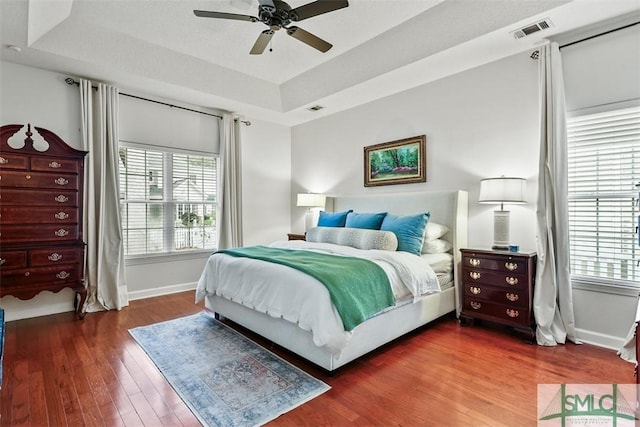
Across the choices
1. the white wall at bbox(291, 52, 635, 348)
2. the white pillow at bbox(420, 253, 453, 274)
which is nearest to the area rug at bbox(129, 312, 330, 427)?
the white pillow at bbox(420, 253, 453, 274)

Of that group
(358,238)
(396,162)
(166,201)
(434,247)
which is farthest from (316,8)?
(166,201)

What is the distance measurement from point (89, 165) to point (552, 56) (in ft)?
16.4

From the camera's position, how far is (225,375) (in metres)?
2.33

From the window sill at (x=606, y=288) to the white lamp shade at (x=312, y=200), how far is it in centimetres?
334

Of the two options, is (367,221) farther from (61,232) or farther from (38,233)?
(38,233)

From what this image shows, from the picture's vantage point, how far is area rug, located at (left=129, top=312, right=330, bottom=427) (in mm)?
1938

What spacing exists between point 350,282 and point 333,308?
0.85 ft

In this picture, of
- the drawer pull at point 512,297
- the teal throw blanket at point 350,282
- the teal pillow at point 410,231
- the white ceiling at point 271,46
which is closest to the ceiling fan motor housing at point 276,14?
the white ceiling at point 271,46

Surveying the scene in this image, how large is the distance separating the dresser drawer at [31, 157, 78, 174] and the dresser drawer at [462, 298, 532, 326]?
4.42m

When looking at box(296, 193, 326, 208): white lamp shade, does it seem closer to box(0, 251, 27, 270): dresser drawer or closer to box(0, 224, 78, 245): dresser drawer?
box(0, 224, 78, 245): dresser drawer

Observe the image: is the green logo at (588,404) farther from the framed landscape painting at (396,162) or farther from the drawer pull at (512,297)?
the framed landscape painting at (396,162)

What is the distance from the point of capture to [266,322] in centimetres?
276

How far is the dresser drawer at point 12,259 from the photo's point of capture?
316cm

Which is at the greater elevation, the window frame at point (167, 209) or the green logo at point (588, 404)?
the window frame at point (167, 209)
